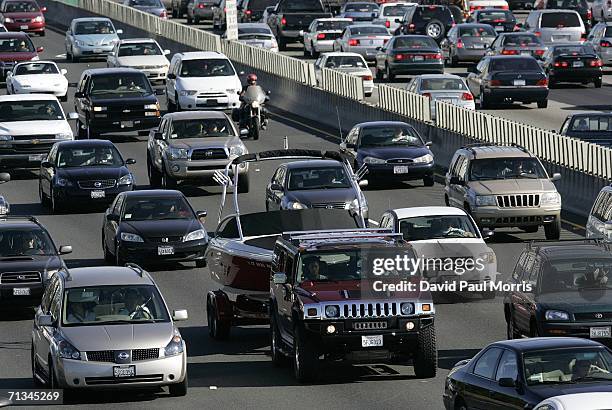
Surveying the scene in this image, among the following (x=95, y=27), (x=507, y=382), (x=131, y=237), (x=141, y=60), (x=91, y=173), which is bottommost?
(x=95, y=27)

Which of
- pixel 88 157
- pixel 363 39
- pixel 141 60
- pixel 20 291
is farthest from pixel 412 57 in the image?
pixel 20 291

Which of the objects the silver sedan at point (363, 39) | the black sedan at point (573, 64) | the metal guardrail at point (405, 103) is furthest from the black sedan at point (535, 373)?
the silver sedan at point (363, 39)

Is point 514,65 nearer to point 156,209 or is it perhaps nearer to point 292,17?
point 156,209

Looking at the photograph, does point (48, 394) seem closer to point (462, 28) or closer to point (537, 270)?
point (537, 270)

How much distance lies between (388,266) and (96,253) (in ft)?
43.7

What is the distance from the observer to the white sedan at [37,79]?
5766 centimetres

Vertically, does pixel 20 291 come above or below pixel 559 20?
above

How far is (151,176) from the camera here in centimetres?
4322

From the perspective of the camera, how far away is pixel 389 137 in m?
42.0

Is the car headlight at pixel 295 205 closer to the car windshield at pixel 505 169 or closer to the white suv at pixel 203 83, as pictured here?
the car windshield at pixel 505 169

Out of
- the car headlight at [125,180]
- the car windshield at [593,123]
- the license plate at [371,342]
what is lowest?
the car headlight at [125,180]

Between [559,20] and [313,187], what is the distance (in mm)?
35554

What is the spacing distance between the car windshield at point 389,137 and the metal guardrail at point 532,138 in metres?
2.50

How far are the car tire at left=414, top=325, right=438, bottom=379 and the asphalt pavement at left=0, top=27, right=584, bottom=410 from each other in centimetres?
13
